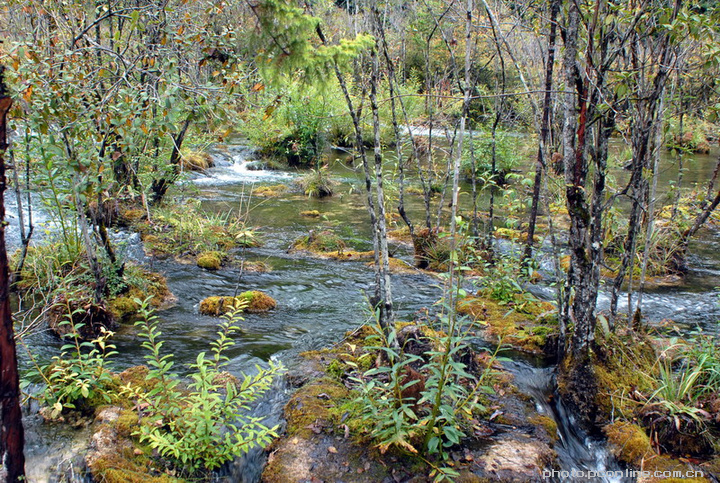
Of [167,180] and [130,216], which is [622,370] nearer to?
[167,180]

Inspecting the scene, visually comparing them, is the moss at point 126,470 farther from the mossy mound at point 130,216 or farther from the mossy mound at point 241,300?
the mossy mound at point 130,216

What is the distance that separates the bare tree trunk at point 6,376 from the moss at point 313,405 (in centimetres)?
177

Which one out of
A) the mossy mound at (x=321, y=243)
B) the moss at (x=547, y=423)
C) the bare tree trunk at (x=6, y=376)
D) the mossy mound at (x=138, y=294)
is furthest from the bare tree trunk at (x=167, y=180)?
the moss at (x=547, y=423)

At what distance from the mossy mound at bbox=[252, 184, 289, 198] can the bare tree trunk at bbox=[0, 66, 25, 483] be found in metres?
11.4

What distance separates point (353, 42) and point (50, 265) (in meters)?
4.77

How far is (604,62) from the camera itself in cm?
392

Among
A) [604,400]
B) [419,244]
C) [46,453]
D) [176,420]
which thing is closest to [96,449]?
[46,453]

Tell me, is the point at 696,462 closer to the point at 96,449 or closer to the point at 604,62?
the point at 604,62

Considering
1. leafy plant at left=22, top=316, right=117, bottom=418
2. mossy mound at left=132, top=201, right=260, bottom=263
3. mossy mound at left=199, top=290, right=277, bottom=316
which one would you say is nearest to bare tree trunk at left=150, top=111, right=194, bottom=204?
mossy mound at left=132, top=201, right=260, bottom=263

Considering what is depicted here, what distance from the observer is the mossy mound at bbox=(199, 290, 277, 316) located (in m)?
6.43

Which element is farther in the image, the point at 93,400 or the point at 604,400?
the point at 604,400

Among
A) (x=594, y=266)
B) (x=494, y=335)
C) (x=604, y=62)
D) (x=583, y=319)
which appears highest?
(x=604, y=62)

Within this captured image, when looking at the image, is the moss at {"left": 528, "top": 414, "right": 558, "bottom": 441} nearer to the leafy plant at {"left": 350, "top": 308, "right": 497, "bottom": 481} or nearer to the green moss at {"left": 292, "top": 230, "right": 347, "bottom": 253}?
the leafy plant at {"left": 350, "top": 308, "right": 497, "bottom": 481}

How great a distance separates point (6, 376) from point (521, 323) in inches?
205
